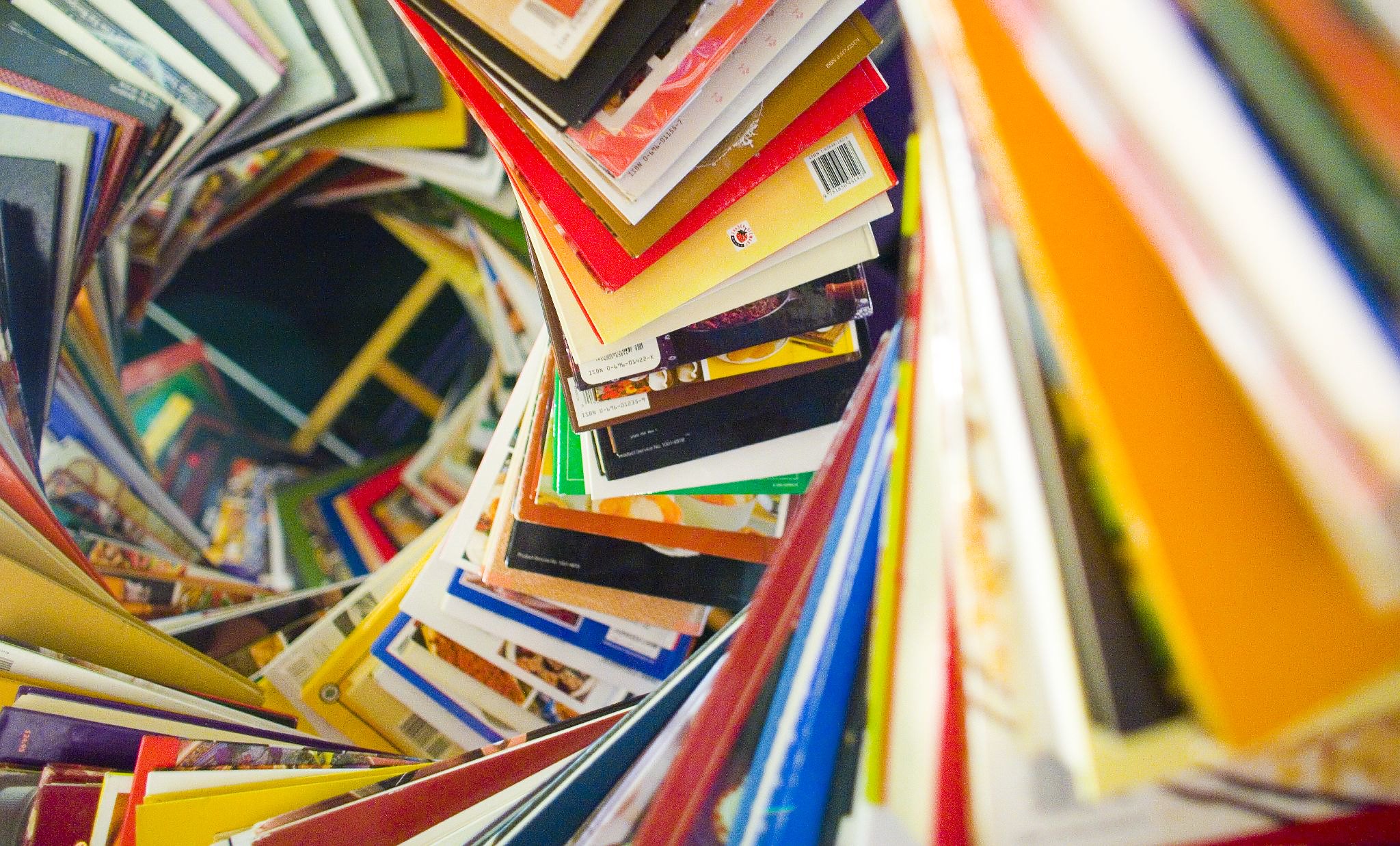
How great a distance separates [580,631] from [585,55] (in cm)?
70

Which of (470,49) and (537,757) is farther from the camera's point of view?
(537,757)

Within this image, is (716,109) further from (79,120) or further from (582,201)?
(79,120)

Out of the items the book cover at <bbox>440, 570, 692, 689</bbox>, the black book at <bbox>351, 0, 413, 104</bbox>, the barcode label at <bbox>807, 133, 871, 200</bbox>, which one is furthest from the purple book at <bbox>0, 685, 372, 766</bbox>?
the black book at <bbox>351, 0, 413, 104</bbox>

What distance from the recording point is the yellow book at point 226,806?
2.32 feet

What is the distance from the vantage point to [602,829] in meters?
0.55

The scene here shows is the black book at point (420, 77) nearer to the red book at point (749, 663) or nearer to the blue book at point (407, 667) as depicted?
the blue book at point (407, 667)

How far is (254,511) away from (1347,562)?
1.89 metres

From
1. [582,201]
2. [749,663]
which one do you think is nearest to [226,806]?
[749,663]

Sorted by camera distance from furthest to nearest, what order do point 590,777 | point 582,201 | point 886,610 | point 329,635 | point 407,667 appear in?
point 329,635, point 407,667, point 582,201, point 590,777, point 886,610

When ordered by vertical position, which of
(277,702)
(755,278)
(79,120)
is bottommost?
(277,702)

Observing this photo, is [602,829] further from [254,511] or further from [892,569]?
[254,511]

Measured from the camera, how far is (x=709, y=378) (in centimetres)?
84

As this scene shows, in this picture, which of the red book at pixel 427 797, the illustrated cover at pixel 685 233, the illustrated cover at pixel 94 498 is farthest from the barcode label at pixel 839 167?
the illustrated cover at pixel 94 498

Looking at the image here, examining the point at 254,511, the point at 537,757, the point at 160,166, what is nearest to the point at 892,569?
the point at 537,757
